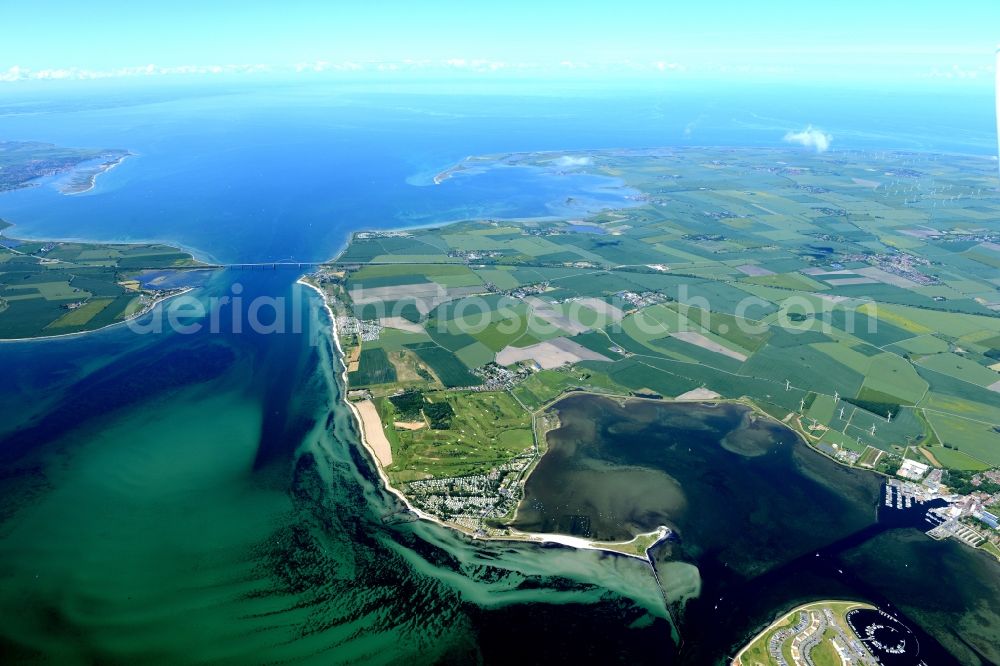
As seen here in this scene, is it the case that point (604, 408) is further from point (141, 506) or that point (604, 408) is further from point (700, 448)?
point (141, 506)

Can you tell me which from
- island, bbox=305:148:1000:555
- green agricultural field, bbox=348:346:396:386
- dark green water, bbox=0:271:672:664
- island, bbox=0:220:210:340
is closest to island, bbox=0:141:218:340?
island, bbox=0:220:210:340

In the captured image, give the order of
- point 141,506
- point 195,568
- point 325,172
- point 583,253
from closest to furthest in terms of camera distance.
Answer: point 195,568
point 141,506
point 583,253
point 325,172

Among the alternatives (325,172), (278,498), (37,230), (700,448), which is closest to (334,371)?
(278,498)

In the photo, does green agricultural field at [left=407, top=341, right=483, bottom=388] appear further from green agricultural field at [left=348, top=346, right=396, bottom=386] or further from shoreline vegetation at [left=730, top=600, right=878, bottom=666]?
shoreline vegetation at [left=730, top=600, right=878, bottom=666]

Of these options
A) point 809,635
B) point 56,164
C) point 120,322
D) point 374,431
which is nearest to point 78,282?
point 120,322

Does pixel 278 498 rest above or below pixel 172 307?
below

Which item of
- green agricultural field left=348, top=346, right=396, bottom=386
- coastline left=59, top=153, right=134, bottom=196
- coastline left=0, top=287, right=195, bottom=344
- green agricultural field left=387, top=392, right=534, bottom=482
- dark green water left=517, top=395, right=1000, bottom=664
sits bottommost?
dark green water left=517, top=395, right=1000, bottom=664
